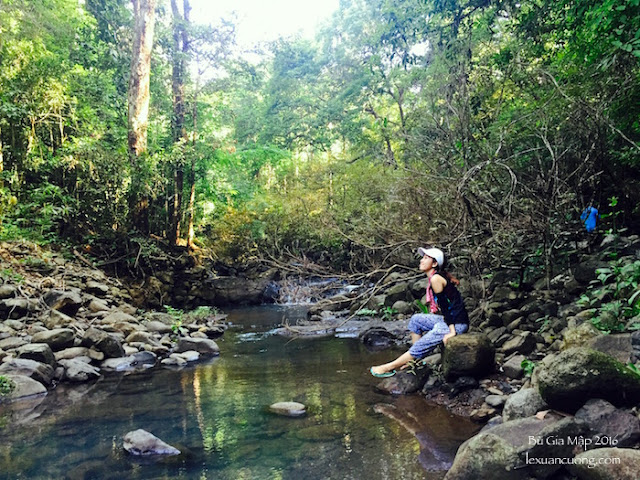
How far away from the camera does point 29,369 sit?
591cm

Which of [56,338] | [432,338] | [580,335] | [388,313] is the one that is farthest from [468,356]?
[56,338]

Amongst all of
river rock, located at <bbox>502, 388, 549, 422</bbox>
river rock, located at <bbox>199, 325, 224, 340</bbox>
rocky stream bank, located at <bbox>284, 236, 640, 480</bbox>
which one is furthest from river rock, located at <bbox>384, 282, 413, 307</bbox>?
river rock, located at <bbox>502, 388, 549, 422</bbox>

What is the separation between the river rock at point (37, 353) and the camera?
243 inches

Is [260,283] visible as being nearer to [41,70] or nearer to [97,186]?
[97,186]

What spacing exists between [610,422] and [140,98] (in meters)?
13.2

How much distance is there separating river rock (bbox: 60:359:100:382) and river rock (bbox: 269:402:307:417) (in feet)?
9.69

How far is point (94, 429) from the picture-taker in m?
4.61

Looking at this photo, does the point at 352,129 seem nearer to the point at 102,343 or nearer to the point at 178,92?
the point at 178,92

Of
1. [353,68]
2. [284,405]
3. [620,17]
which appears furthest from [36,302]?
[353,68]

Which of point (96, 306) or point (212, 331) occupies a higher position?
point (96, 306)

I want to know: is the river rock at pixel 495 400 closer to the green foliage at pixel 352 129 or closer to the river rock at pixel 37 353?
the green foliage at pixel 352 129

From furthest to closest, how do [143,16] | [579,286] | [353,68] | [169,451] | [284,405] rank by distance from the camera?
[353,68]
[143,16]
[579,286]
[284,405]
[169,451]

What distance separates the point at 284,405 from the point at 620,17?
5263mm

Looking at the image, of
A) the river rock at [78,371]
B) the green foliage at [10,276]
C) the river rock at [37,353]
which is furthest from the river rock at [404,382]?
the green foliage at [10,276]
